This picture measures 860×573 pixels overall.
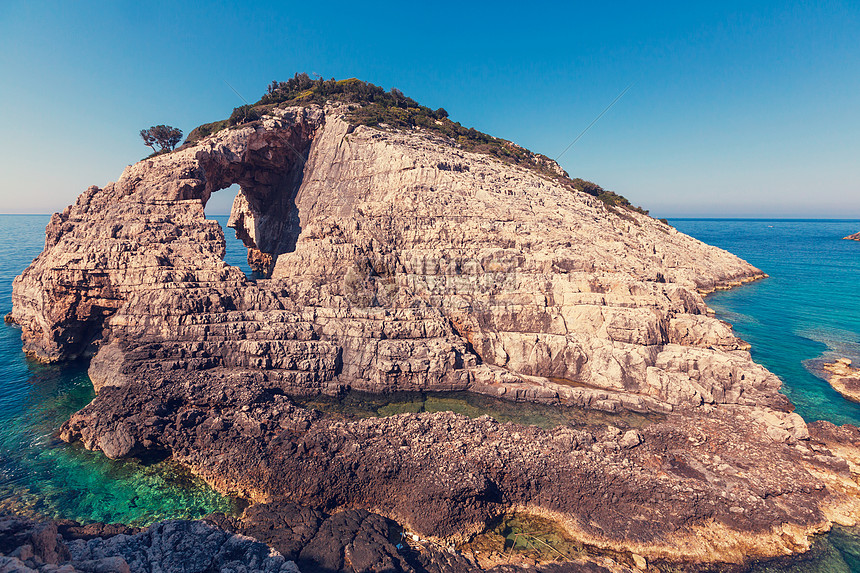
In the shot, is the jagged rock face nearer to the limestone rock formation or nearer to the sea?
the sea

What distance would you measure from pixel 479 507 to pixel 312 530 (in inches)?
328

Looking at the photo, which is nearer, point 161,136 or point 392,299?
point 392,299

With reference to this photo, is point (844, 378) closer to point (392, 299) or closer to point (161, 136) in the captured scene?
point (392, 299)

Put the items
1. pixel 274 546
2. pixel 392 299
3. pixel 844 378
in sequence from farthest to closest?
pixel 392 299 < pixel 844 378 < pixel 274 546

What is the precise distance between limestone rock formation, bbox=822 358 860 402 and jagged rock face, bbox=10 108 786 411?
7.69m

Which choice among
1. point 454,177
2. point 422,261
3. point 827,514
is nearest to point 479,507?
point 827,514

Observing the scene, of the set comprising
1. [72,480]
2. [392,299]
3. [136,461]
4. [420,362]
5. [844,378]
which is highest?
[392,299]

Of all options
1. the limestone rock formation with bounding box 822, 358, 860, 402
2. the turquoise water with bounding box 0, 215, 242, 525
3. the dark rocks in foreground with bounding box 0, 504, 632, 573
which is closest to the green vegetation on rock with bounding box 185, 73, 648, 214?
the limestone rock formation with bounding box 822, 358, 860, 402

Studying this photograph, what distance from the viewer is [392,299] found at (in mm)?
33781

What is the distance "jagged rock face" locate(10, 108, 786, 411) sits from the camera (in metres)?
27.9

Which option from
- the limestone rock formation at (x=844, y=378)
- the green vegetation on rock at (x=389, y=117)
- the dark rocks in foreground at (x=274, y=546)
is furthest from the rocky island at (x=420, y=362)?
the limestone rock formation at (x=844, y=378)

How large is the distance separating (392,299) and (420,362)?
752 cm

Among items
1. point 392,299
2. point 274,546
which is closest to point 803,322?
point 392,299

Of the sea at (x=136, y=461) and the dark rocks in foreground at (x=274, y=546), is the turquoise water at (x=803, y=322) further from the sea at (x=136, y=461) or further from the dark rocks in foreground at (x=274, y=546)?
the dark rocks in foreground at (x=274, y=546)
